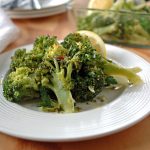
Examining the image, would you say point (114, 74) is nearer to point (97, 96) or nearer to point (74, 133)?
point (97, 96)

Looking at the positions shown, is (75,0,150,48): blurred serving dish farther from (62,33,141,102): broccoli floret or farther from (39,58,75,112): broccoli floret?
(39,58,75,112): broccoli floret

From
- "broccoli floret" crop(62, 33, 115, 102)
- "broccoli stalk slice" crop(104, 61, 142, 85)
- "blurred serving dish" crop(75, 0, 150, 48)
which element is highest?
"broccoli floret" crop(62, 33, 115, 102)

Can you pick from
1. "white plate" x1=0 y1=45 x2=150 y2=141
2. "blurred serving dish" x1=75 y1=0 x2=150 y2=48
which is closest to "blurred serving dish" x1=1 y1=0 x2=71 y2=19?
"blurred serving dish" x1=75 y1=0 x2=150 y2=48

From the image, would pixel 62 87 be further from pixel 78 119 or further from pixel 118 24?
pixel 118 24

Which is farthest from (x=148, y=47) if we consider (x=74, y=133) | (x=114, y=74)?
(x=74, y=133)

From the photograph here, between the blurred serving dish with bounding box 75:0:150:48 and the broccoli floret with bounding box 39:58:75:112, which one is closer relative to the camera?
the broccoli floret with bounding box 39:58:75:112

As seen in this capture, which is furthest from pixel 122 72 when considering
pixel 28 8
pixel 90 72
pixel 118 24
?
pixel 28 8

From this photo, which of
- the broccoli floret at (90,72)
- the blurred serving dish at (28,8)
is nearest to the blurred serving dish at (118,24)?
the blurred serving dish at (28,8)
